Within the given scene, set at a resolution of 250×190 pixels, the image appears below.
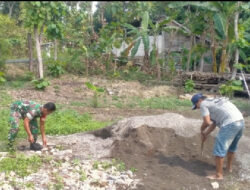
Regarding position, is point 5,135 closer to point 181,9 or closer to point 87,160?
point 87,160

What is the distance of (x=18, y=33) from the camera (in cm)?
1652

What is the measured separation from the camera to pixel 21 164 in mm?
5230

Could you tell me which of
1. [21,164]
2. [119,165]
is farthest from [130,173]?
[21,164]

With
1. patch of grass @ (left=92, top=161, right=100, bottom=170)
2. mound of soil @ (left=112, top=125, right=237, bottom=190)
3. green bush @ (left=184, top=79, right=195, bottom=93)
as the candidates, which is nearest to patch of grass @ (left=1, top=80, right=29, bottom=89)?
green bush @ (left=184, top=79, right=195, bottom=93)

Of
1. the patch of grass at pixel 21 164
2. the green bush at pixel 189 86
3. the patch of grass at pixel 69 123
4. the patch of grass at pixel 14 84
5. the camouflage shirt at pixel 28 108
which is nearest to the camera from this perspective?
the patch of grass at pixel 21 164

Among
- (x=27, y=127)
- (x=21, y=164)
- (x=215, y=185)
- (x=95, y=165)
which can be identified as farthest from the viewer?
(x=27, y=127)

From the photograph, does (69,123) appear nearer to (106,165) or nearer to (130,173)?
(106,165)

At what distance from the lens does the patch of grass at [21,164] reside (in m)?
5.06

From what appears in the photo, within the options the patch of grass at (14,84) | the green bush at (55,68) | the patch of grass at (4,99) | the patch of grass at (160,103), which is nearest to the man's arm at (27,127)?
the patch of grass at (4,99)

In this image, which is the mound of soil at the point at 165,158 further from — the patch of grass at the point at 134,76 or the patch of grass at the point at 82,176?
the patch of grass at the point at 134,76

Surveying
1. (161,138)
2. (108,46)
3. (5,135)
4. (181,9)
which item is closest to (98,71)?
(108,46)

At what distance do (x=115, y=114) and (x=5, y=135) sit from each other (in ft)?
12.1

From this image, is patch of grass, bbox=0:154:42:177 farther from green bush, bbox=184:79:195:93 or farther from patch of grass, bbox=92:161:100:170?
green bush, bbox=184:79:195:93

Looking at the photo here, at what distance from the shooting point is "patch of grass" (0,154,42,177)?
5.06m
